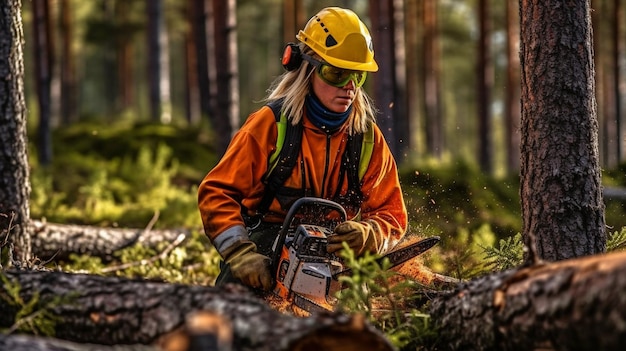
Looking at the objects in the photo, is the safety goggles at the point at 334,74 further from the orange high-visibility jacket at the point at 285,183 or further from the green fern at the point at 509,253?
the green fern at the point at 509,253

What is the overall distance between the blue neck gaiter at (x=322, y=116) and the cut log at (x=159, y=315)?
175cm

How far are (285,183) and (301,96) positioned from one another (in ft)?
1.79

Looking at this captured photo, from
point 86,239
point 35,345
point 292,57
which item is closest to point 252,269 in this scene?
point 292,57

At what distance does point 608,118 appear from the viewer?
1231 inches

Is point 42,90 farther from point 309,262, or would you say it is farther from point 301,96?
point 309,262

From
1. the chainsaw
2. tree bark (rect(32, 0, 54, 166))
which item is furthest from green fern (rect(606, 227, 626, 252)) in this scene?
tree bark (rect(32, 0, 54, 166))

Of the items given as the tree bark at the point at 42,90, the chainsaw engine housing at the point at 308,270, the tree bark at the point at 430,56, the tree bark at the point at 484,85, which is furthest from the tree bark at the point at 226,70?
the tree bark at the point at 430,56

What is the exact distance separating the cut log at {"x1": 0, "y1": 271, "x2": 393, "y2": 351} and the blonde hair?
172 cm

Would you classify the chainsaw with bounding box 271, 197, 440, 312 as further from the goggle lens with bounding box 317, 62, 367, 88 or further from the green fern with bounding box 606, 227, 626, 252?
the green fern with bounding box 606, 227, 626, 252

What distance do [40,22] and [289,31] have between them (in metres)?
13.7

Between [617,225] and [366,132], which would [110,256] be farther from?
[617,225]

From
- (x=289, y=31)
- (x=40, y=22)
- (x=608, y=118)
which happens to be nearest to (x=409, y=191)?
(x=40, y=22)

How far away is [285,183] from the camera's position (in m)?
5.13

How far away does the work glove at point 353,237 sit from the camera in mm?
4641
